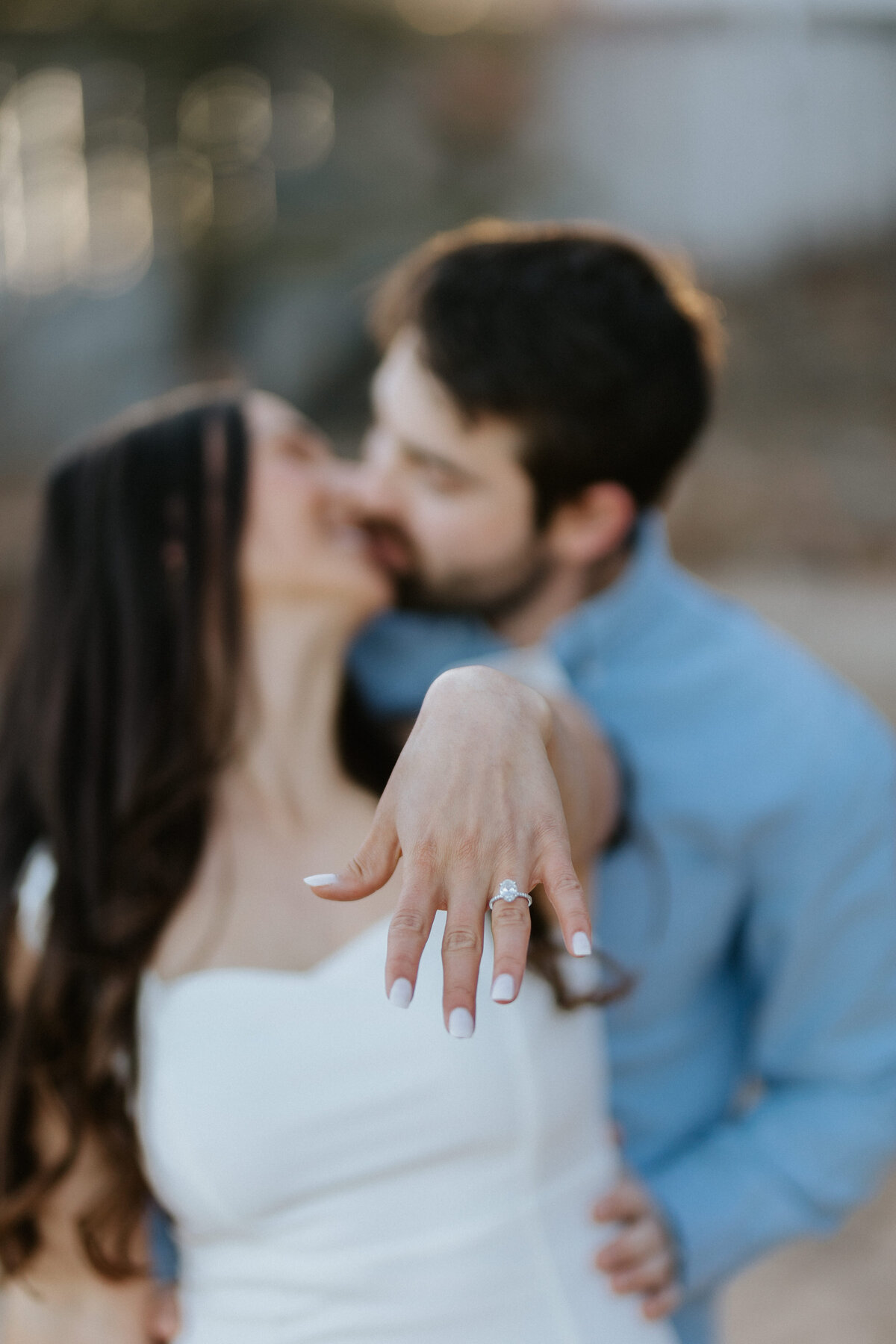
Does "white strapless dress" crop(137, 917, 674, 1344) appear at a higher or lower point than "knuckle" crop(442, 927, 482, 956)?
lower

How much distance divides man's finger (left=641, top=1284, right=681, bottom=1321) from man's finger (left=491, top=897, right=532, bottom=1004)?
0.89 metres

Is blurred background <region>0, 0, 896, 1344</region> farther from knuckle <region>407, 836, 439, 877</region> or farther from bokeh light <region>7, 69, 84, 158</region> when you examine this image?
knuckle <region>407, 836, 439, 877</region>

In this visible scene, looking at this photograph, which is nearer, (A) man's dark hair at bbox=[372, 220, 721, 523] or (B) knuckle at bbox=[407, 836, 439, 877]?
(B) knuckle at bbox=[407, 836, 439, 877]

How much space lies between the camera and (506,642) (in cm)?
173

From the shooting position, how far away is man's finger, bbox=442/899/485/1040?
54cm

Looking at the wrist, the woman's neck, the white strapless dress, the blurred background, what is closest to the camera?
the wrist

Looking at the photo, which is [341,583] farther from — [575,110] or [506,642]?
[575,110]

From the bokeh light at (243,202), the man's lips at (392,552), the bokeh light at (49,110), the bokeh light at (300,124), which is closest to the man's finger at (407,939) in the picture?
the man's lips at (392,552)

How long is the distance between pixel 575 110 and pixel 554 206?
2.08ft

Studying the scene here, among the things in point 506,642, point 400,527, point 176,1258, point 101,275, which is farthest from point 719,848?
point 101,275

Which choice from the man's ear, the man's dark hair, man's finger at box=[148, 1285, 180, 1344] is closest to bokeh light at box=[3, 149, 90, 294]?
the man's dark hair

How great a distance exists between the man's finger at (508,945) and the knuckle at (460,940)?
0.03 feet

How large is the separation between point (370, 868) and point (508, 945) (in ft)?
0.27

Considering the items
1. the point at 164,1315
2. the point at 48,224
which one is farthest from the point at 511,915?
the point at 48,224
